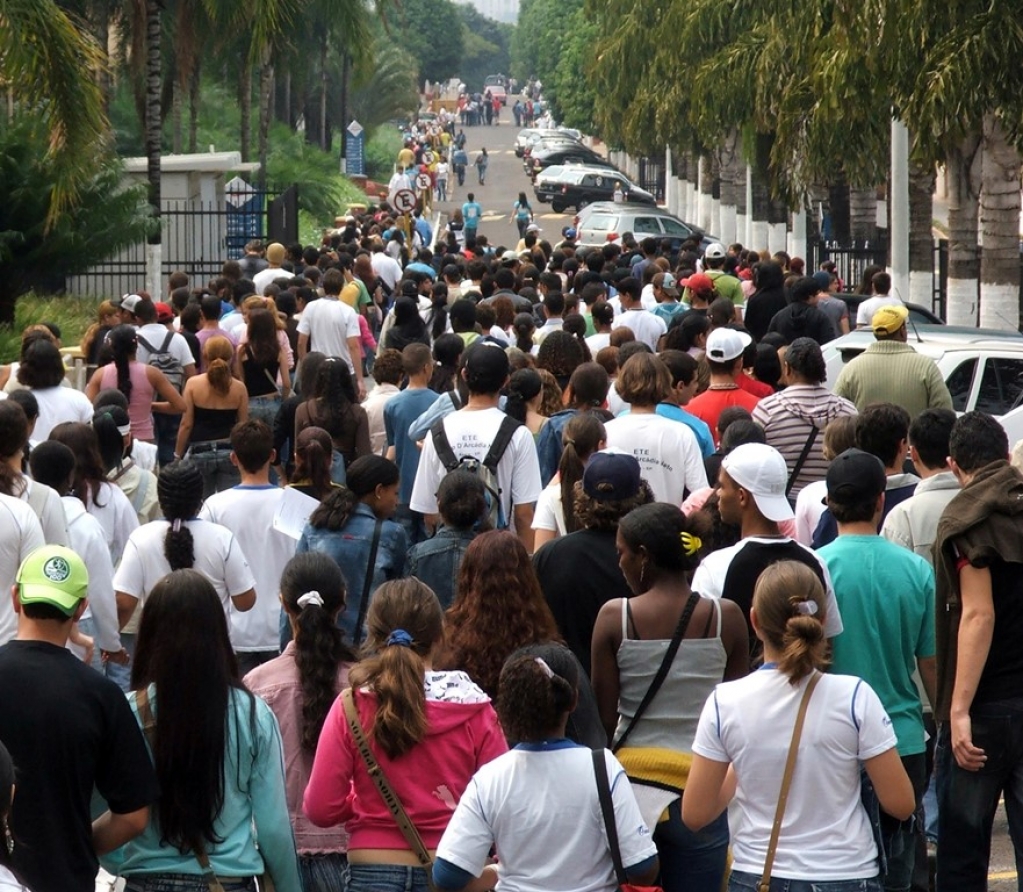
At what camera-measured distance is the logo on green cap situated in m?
4.91

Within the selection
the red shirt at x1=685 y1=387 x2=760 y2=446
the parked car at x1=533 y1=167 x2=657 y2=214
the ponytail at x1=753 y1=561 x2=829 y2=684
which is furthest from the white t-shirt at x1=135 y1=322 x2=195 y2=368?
the parked car at x1=533 y1=167 x2=657 y2=214

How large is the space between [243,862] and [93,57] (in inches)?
623

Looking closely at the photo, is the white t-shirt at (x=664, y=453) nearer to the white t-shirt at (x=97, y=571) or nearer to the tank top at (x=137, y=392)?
the white t-shirt at (x=97, y=571)

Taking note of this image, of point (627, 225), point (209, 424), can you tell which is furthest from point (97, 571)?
point (627, 225)

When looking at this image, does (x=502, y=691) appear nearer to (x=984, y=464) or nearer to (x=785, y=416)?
(x=984, y=464)

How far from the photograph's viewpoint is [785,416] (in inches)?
368

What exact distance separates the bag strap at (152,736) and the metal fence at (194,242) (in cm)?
2028

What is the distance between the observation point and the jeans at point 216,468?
38.4ft

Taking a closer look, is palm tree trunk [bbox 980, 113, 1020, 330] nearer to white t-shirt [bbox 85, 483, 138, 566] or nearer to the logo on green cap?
white t-shirt [bbox 85, 483, 138, 566]

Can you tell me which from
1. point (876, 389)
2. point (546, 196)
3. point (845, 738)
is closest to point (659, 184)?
point (546, 196)

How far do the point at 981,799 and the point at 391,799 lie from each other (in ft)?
7.09

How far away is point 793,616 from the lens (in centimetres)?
498

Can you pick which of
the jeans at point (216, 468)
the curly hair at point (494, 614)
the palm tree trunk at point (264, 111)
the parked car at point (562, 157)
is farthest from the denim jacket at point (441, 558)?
the parked car at point (562, 157)

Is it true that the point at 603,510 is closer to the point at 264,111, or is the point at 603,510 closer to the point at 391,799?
the point at 391,799
